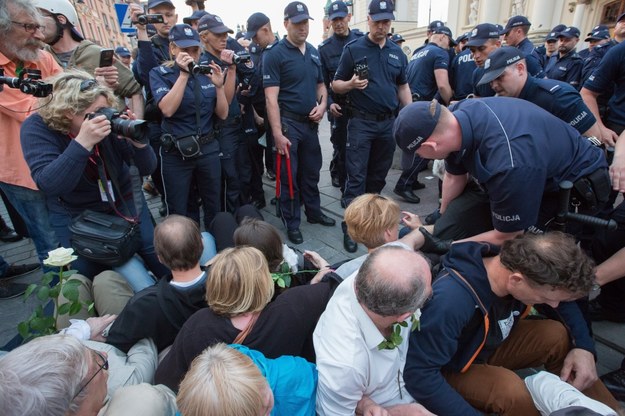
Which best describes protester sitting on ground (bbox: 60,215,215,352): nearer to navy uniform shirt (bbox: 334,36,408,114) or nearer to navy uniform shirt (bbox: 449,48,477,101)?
navy uniform shirt (bbox: 334,36,408,114)

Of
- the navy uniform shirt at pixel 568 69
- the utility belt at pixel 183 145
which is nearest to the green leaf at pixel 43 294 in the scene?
the utility belt at pixel 183 145

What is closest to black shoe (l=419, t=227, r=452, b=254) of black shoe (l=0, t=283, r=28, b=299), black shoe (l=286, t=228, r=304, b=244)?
black shoe (l=286, t=228, r=304, b=244)

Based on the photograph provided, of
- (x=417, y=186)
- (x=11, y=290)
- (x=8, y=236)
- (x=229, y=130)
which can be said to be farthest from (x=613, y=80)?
(x=8, y=236)

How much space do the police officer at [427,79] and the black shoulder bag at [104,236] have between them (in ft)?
10.9

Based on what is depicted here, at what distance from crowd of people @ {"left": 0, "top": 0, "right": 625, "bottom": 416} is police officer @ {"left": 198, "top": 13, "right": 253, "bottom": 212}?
0.04 metres

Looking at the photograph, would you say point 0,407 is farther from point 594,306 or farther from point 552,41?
point 552,41

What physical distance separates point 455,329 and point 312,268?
3.54 ft

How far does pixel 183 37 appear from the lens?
119 inches

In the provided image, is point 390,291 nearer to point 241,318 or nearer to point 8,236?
point 241,318

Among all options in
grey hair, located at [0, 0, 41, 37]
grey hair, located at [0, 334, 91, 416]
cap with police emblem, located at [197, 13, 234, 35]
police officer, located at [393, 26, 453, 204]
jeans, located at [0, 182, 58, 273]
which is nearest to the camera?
grey hair, located at [0, 334, 91, 416]

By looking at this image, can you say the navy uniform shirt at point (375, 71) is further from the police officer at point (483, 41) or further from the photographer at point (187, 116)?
the photographer at point (187, 116)

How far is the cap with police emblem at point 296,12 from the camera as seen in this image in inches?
136

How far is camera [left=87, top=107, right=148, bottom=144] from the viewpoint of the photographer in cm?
204

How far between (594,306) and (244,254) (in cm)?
258
